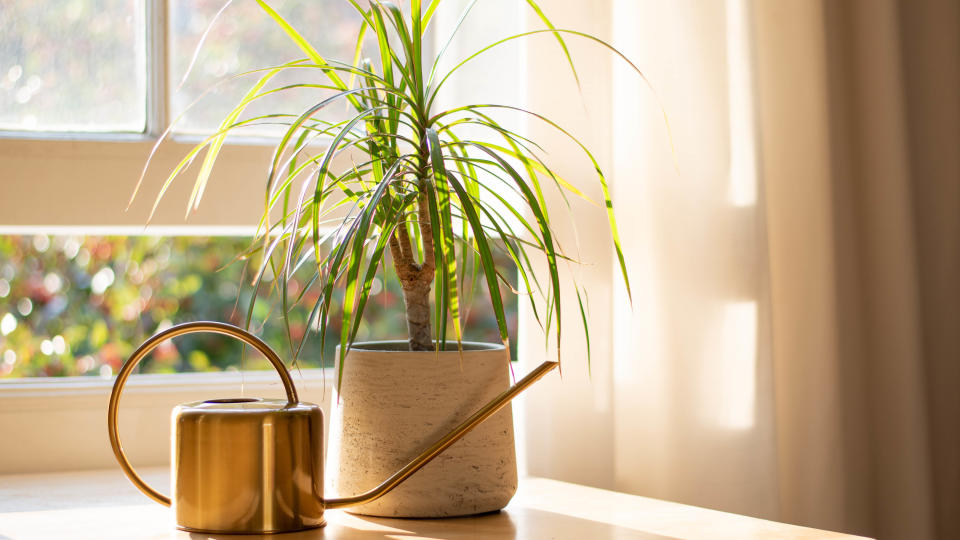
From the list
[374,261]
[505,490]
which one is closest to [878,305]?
[505,490]

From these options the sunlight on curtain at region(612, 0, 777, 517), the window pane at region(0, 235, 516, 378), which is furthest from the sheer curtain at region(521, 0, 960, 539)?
the window pane at region(0, 235, 516, 378)

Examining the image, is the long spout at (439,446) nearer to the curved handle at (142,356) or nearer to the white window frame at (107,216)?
the curved handle at (142,356)

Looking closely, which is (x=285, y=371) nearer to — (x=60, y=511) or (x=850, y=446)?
(x=60, y=511)

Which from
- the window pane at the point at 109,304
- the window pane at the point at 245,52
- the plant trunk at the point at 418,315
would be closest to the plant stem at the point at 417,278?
the plant trunk at the point at 418,315

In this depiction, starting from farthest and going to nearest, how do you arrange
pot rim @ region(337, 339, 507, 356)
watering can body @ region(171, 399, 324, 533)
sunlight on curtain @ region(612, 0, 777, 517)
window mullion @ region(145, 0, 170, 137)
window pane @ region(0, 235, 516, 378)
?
window pane @ region(0, 235, 516, 378) < window mullion @ region(145, 0, 170, 137) < sunlight on curtain @ region(612, 0, 777, 517) < pot rim @ region(337, 339, 507, 356) < watering can body @ region(171, 399, 324, 533)

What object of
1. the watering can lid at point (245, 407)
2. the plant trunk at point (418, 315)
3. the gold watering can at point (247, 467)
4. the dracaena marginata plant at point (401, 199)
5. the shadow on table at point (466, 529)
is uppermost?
the dracaena marginata plant at point (401, 199)

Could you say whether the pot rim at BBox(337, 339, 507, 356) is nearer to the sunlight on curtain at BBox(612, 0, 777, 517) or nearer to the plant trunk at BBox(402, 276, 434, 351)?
the plant trunk at BBox(402, 276, 434, 351)

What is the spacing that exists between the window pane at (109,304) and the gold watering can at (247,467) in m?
2.20

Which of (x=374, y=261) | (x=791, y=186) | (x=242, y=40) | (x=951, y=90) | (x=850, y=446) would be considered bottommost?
(x=850, y=446)

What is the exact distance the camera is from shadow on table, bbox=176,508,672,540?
92 cm

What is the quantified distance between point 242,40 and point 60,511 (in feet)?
2.56

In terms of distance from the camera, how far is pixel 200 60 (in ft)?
4.97

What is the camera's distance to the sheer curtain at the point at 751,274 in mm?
1327

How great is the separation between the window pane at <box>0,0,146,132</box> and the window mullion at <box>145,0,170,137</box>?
1.0 inches
